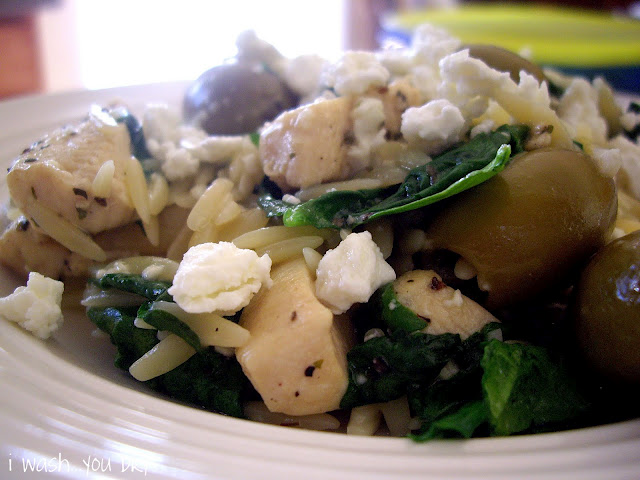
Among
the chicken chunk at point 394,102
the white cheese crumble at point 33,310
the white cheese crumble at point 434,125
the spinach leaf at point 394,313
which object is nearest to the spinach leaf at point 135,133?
the white cheese crumble at point 33,310

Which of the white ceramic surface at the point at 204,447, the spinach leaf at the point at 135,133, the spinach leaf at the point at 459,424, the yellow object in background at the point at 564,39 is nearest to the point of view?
the white ceramic surface at the point at 204,447

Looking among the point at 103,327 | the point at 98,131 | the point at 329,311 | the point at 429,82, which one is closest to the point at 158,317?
A: the point at 103,327

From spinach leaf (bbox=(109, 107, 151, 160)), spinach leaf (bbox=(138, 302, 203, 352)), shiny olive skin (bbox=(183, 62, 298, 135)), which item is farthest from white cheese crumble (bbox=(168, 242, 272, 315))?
shiny olive skin (bbox=(183, 62, 298, 135))

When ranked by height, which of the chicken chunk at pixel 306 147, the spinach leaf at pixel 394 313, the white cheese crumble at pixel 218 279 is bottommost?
the spinach leaf at pixel 394 313

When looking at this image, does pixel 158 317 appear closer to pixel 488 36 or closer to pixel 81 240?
pixel 81 240

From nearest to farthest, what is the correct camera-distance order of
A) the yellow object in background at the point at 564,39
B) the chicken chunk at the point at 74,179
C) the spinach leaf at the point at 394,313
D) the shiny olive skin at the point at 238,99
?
the spinach leaf at the point at 394,313 → the chicken chunk at the point at 74,179 → the shiny olive skin at the point at 238,99 → the yellow object in background at the point at 564,39

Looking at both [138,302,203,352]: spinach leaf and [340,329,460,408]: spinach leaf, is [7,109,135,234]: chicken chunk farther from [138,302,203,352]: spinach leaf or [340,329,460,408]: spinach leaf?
[340,329,460,408]: spinach leaf

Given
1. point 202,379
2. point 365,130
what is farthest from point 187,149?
point 202,379

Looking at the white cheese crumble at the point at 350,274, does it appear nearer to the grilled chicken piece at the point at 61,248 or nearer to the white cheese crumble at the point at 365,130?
the white cheese crumble at the point at 365,130
